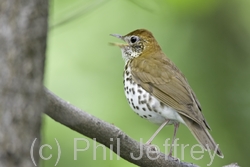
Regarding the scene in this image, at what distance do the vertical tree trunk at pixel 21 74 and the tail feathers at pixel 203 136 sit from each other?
2.47 metres

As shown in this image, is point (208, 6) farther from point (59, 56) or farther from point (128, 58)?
point (59, 56)

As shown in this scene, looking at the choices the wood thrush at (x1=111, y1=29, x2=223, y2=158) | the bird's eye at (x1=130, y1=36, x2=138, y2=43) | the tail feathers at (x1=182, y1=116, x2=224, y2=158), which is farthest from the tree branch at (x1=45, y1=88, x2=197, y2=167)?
the bird's eye at (x1=130, y1=36, x2=138, y2=43)

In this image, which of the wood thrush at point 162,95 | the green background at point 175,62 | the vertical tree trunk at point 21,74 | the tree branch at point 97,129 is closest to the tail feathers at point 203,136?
the wood thrush at point 162,95

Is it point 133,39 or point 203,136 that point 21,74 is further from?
point 133,39

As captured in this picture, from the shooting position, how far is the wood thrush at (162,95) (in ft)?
16.3

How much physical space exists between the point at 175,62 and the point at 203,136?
2.37 meters

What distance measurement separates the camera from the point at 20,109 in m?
2.41

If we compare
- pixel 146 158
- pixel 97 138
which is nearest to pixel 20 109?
pixel 97 138

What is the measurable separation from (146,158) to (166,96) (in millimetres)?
1206

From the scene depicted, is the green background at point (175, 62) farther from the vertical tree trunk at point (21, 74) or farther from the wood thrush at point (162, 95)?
the vertical tree trunk at point (21, 74)

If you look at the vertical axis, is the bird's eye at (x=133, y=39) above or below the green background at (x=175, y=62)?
above

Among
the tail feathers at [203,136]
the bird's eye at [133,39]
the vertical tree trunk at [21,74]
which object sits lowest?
the bird's eye at [133,39]

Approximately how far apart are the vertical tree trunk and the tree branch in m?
0.54

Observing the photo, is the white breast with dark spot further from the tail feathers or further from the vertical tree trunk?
the vertical tree trunk
